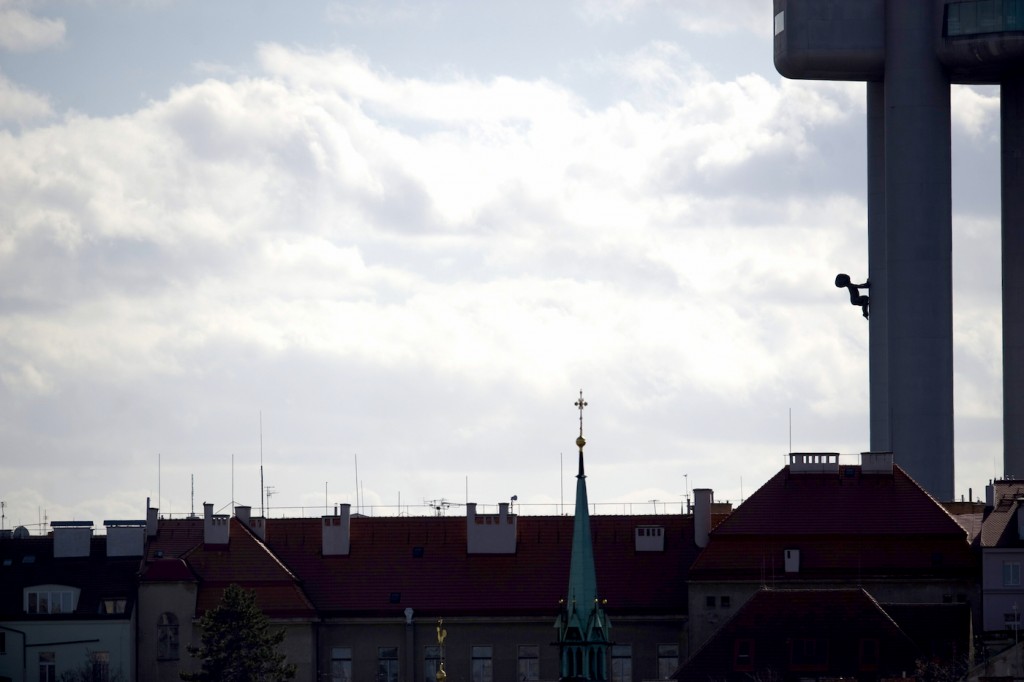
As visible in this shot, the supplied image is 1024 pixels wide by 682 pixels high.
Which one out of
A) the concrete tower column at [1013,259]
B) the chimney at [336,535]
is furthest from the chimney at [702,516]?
the concrete tower column at [1013,259]

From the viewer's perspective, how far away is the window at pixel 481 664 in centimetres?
14400

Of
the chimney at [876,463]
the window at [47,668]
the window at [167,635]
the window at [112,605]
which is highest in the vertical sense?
the chimney at [876,463]

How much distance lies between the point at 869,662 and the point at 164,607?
39273mm

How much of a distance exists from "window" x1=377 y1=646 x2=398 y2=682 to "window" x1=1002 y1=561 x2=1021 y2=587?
31.9 meters

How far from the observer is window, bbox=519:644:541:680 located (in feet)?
470

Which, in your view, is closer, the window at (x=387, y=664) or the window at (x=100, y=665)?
the window at (x=100, y=665)

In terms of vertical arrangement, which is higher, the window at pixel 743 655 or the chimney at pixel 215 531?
the chimney at pixel 215 531

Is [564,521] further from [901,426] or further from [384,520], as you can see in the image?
[901,426]

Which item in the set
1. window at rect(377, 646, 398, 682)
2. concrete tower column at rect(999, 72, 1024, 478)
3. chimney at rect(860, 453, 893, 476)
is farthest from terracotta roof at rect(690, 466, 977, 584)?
concrete tower column at rect(999, 72, 1024, 478)

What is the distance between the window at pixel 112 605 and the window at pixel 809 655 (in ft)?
126

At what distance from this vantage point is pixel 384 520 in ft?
502

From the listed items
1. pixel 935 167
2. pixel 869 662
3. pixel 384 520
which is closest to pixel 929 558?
pixel 869 662

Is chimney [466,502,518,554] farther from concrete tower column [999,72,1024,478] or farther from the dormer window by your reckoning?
concrete tower column [999,72,1024,478]

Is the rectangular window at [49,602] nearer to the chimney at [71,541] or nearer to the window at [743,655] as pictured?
the chimney at [71,541]
